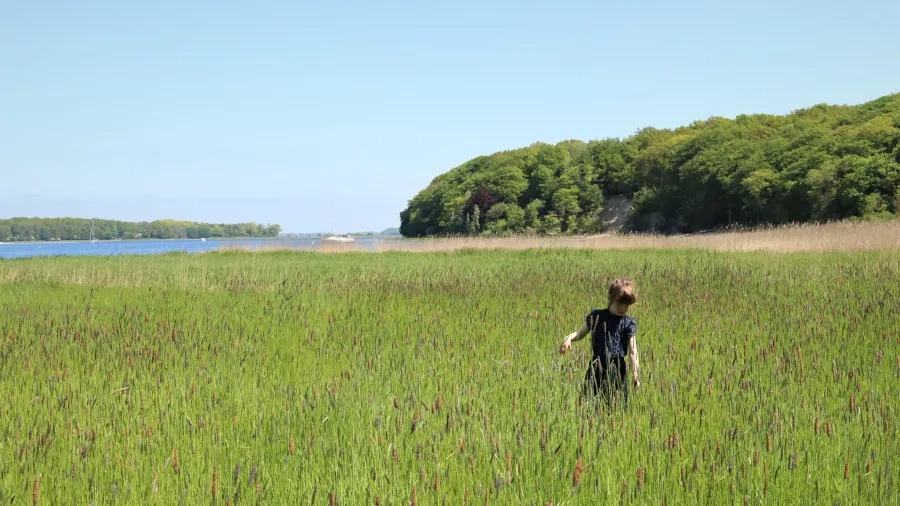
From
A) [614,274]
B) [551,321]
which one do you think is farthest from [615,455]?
[614,274]

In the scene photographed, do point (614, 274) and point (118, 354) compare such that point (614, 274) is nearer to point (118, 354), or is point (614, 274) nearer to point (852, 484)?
point (118, 354)

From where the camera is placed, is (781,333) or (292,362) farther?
(781,333)

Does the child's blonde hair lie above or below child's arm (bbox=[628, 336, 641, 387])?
above

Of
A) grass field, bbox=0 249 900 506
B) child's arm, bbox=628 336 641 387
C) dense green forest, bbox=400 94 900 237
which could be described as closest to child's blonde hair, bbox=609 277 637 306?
child's arm, bbox=628 336 641 387

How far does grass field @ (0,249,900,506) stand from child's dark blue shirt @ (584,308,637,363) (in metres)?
0.39

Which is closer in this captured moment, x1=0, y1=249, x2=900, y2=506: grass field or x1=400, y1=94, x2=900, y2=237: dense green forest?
x1=0, y1=249, x2=900, y2=506: grass field

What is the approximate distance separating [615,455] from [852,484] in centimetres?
117

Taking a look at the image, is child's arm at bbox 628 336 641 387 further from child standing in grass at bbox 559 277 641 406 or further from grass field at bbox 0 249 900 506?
grass field at bbox 0 249 900 506

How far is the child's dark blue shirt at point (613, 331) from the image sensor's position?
17.4ft

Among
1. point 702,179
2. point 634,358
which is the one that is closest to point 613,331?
point 634,358

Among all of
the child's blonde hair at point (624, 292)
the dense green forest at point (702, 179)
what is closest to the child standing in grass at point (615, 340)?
the child's blonde hair at point (624, 292)

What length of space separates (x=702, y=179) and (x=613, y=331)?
5886 cm

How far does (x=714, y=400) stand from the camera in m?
5.07

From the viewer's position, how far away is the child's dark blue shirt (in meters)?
5.30
